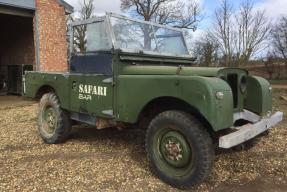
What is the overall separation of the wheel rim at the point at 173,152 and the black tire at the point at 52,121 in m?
2.38

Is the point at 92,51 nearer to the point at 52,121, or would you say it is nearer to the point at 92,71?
the point at 92,71

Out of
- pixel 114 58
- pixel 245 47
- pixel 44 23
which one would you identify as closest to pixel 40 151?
pixel 114 58

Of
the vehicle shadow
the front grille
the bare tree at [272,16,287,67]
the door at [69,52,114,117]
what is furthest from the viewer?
the bare tree at [272,16,287,67]

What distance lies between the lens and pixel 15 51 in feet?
58.7

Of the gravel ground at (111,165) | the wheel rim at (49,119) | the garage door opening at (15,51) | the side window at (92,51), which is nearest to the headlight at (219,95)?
the gravel ground at (111,165)

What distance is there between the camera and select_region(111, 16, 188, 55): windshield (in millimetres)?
5977

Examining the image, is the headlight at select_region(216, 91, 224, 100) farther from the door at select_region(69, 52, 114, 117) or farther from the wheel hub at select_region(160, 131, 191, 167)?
the door at select_region(69, 52, 114, 117)

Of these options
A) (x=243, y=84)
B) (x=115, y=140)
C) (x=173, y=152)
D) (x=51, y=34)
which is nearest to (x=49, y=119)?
(x=115, y=140)

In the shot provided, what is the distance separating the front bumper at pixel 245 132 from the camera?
4.51 m

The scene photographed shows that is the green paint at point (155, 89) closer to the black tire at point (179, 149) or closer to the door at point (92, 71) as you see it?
the door at point (92, 71)

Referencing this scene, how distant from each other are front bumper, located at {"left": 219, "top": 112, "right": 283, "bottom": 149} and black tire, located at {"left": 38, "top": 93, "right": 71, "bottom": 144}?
10.3 feet

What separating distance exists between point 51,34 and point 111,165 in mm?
10416

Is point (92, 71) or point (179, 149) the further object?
point (92, 71)

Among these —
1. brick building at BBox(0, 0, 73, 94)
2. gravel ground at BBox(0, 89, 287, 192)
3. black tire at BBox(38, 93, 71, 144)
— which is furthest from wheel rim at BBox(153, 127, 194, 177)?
brick building at BBox(0, 0, 73, 94)
